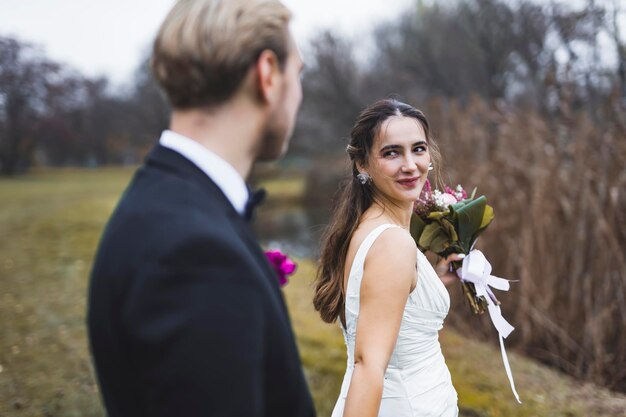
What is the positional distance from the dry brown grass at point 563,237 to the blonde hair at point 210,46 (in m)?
4.57

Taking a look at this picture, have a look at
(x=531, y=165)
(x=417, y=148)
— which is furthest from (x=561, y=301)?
(x=417, y=148)

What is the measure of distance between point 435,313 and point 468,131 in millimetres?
5535

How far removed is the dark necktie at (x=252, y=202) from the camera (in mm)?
1179

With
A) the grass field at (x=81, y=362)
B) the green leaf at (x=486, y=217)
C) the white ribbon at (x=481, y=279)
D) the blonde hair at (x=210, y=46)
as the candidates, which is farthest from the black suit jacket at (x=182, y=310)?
the grass field at (x=81, y=362)

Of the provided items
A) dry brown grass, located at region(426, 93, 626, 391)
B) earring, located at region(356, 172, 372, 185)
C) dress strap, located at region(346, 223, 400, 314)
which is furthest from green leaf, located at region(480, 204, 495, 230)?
dry brown grass, located at region(426, 93, 626, 391)

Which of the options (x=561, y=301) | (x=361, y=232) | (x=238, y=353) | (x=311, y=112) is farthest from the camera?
(x=311, y=112)

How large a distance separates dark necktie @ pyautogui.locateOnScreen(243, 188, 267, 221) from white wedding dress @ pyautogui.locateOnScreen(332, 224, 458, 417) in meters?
0.78

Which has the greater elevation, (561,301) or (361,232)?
(361,232)

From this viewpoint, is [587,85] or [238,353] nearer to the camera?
[238,353]

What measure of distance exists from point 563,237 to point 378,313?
429 cm

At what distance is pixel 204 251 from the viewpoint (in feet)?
3.23

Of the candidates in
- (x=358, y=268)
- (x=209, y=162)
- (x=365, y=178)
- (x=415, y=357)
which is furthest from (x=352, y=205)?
(x=209, y=162)

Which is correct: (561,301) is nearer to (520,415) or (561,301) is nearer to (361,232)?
(520,415)

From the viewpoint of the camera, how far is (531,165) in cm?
598
